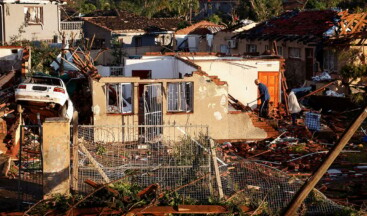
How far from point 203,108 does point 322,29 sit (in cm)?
1281

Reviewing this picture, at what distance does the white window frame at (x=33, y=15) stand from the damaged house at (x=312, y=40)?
48.1ft

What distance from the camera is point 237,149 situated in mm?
24188

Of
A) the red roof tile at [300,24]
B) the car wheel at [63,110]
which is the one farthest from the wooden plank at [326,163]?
the red roof tile at [300,24]

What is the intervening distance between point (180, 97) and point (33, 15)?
81.5 feet

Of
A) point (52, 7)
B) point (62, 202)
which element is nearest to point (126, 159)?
point (62, 202)

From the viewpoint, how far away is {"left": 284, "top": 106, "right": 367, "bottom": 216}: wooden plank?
9.97 m

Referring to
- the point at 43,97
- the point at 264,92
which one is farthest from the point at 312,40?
the point at 43,97

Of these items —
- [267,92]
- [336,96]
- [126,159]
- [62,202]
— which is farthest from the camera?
[336,96]

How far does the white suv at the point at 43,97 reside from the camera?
24328mm

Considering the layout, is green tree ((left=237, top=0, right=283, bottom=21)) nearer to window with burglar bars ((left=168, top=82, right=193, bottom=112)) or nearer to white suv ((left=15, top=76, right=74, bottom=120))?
window with burglar bars ((left=168, top=82, right=193, bottom=112))

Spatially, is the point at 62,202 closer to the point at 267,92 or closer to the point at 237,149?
the point at 237,149

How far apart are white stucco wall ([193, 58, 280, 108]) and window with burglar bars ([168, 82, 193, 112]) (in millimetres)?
3802

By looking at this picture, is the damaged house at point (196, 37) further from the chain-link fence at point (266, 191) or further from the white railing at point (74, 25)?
the chain-link fence at point (266, 191)

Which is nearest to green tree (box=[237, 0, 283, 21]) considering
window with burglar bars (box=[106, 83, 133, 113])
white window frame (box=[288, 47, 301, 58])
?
white window frame (box=[288, 47, 301, 58])
